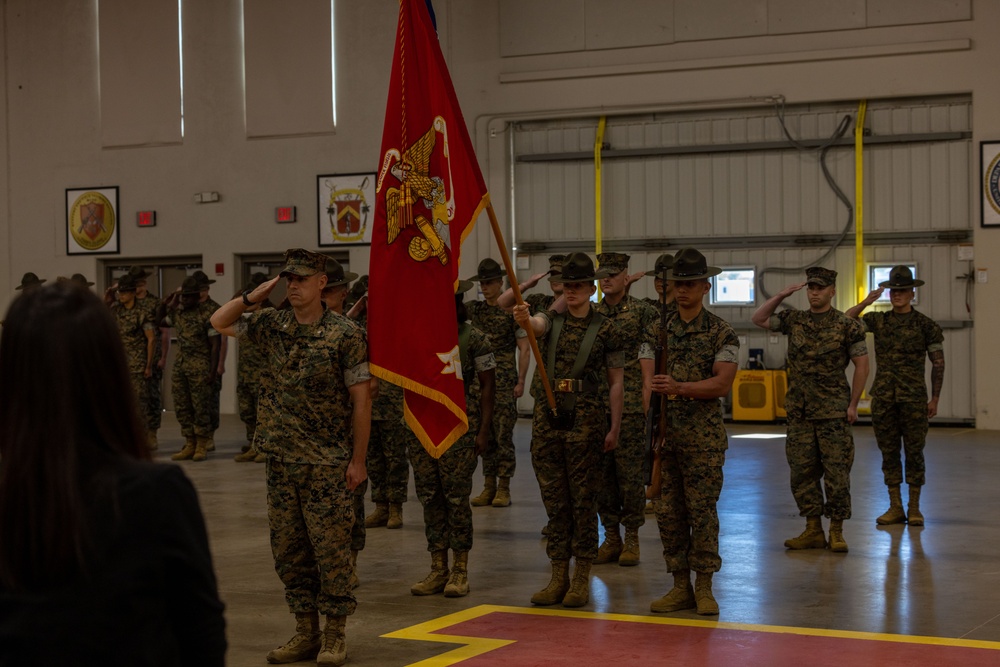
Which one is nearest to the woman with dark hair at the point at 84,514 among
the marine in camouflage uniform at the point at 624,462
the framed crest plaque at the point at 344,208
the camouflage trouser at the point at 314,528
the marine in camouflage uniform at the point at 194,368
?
the camouflage trouser at the point at 314,528

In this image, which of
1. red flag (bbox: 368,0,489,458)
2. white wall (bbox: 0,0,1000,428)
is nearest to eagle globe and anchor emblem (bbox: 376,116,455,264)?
red flag (bbox: 368,0,489,458)

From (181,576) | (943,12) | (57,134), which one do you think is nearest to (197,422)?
(57,134)

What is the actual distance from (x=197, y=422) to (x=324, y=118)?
23.5ft

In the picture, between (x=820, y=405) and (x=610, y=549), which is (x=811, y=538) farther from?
(x=610, y=549)

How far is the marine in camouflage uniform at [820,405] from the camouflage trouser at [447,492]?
2668mm

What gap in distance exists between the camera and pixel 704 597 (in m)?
6.55

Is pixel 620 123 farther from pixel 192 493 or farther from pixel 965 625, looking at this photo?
pixel 192 493

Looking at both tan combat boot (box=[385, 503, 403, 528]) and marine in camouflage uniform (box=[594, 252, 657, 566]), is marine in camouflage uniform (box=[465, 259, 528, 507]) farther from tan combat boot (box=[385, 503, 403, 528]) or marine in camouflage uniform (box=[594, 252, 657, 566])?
marine in camouflage uniform (box=[594, 252, 657, 566])

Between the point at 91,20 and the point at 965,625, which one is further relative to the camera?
the point at 91,20

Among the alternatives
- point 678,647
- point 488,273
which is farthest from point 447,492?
point 488,273

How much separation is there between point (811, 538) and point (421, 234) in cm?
395

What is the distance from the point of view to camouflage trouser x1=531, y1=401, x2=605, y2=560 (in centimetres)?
666

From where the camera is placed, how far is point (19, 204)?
A: 21797 millimetres

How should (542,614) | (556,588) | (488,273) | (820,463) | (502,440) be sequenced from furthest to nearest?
(502,440), (488,273), (820,463), (556,588), (542,614)
